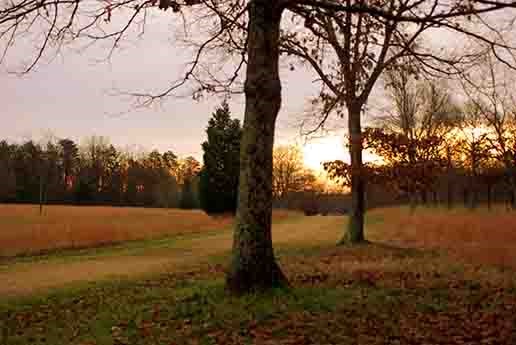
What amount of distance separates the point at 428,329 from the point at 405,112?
3851 centimetres

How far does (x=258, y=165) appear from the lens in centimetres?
740

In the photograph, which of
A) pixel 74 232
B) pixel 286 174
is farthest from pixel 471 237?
pixel 286 174

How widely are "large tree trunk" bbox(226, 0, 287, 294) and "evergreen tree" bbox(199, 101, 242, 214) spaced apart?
39.8 m

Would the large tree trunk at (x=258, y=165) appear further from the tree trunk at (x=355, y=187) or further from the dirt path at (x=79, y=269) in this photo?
the tree trunk at (x=355, y=187)

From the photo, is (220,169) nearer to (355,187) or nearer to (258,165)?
(355,187)

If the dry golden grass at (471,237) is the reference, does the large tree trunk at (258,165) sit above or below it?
above

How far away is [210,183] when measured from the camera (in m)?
48.4

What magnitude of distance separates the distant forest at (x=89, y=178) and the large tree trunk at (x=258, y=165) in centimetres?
5396

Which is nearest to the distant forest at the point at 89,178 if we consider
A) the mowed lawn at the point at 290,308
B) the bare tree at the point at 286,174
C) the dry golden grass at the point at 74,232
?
the bare tree at the point at 286,174

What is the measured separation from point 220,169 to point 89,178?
31369 mm

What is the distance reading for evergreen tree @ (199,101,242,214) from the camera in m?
47.7

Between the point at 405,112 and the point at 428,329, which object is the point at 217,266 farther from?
the point at 405,112

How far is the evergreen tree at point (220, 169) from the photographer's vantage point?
4769 cm

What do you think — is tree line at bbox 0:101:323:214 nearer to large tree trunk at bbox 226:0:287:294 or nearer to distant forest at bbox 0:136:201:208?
distant forest at bbox 0:136:201:208
